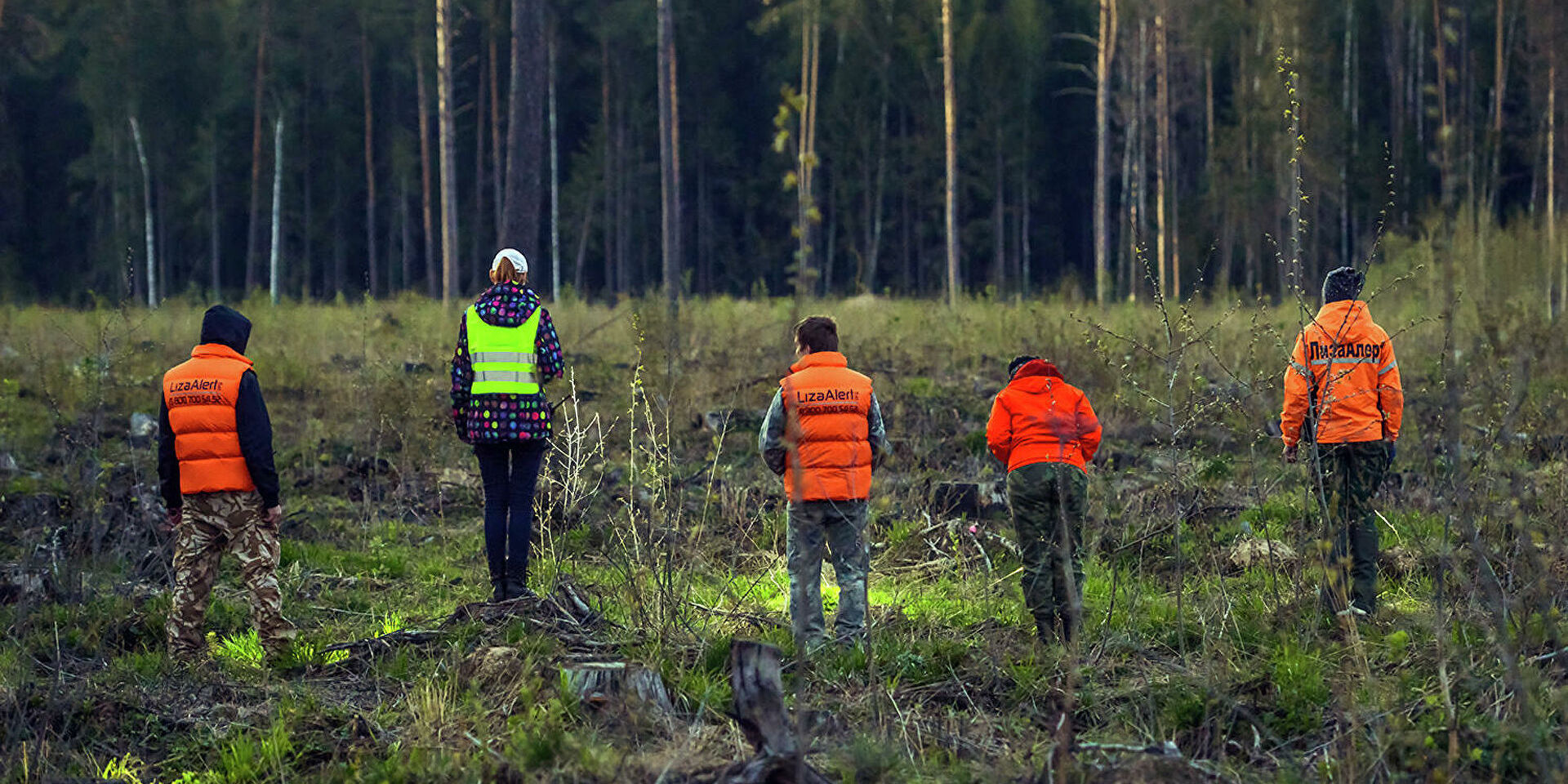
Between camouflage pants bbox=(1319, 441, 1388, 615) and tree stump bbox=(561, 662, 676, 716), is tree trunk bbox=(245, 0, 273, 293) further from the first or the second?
camouflage pants bbox=(1319, 441, 1388, 615)

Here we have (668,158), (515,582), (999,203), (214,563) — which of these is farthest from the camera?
(999,203)

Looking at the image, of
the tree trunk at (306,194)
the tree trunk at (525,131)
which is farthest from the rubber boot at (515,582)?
the tree trunk at (306,194)

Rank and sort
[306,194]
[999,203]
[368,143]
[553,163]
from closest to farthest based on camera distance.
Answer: [553,163]
[368,143]
[999,203]
[306,194]

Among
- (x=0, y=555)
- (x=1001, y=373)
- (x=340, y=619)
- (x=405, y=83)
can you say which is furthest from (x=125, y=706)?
(x=405, y=83)

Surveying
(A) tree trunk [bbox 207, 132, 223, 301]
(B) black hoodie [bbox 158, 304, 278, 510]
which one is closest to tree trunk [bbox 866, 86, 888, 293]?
(A) tree trunk [bbox 207, 132, 223, 301]

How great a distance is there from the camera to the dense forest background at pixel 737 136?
34.2 m

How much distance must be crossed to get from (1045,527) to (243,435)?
356 cm

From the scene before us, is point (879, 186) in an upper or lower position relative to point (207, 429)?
upper

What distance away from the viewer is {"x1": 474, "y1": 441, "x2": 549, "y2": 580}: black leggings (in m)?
6.30

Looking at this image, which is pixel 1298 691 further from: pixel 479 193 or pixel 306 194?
pixel 306 194

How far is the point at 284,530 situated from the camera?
26.9ft

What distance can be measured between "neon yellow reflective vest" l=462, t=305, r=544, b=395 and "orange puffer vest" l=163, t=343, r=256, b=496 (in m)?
1.09

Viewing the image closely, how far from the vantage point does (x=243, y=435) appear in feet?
18.8

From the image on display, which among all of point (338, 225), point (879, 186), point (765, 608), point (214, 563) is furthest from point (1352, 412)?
point (338, 225)
